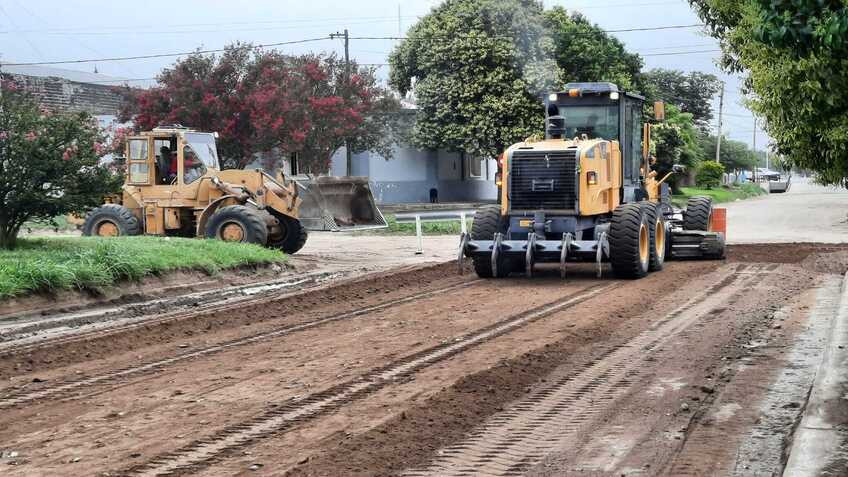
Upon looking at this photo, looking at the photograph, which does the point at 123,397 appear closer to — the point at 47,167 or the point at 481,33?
the point at 47,167

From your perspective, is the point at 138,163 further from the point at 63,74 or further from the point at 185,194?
the point at 63,74

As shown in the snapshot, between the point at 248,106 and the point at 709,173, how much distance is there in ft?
171

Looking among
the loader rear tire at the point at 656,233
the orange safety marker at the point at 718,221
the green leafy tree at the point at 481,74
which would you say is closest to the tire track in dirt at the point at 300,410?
the loader rear tire at the point at 656,233

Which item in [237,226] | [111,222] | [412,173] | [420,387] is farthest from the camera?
[412,173]

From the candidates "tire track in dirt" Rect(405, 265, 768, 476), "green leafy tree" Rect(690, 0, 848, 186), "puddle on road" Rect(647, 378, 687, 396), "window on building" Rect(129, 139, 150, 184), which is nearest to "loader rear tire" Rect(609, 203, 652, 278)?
"green leafy tree" Rect(690, 0, 848, 186)

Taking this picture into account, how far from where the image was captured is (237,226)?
22891 mm

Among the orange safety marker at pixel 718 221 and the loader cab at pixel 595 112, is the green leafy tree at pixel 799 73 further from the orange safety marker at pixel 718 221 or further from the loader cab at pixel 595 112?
the orange safety marker at pixel 718 221

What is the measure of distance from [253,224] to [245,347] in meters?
11.2

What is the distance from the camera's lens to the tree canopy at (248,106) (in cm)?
3591

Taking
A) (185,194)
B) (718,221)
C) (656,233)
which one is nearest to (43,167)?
(185,194)

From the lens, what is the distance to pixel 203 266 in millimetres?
18781

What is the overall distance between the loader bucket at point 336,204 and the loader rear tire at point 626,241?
354 inches

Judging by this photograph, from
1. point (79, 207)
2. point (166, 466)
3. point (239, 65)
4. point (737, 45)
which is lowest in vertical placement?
point (166, 466)

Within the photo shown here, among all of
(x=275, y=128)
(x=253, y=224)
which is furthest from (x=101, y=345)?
(x=275, y=128)
